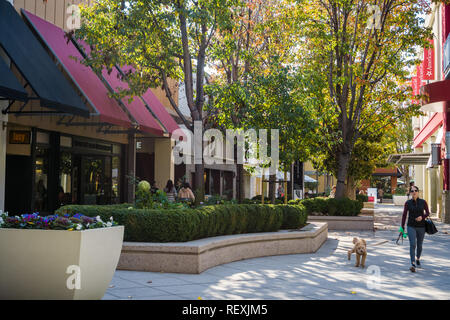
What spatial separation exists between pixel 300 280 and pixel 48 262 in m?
4.82

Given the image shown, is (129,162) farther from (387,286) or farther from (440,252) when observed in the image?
(387,286)

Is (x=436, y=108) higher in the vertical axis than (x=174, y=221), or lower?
higher

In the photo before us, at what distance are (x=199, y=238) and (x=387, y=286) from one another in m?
3.94

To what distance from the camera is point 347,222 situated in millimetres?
21547

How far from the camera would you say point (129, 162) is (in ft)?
73.1

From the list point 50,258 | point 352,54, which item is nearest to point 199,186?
point 50,258

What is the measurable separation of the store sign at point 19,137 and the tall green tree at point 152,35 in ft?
8.81

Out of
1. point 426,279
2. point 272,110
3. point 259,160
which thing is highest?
point 272,110

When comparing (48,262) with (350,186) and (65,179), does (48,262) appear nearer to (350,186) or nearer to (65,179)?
(65,179)

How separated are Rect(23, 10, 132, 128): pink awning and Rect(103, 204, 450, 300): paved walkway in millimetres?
6647

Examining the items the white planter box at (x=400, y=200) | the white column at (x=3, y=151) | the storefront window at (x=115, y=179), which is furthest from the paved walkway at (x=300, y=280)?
the white planter box at (x=400, y=200)

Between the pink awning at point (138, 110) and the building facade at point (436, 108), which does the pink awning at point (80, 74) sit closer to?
the pink awning at point (138, 110)

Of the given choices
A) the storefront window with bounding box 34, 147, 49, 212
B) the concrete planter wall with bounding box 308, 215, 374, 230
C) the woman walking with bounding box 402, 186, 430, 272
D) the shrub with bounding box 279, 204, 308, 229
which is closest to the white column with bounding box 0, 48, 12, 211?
the storefront window with bounding box 34, 147, 49, 212
